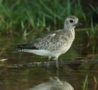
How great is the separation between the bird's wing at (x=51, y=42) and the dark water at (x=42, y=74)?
1.19 ft

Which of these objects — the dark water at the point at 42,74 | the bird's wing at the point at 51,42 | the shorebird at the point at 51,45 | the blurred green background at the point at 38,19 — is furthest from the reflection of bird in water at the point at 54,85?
the blurred green background at the point at 38,19

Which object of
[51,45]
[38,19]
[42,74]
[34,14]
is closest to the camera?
Answer: [42,74]

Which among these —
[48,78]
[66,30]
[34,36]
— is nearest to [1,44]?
[34,36]

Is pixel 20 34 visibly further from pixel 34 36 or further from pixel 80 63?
pixel 80 63

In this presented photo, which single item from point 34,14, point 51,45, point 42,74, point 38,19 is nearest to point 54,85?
point 42,74

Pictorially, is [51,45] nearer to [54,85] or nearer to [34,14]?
[54,85]

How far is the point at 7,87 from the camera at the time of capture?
9430 millimetres

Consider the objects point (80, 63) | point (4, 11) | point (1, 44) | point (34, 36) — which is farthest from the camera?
point (4, 11)

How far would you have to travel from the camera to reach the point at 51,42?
11523mm

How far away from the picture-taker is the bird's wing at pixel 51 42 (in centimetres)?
1133

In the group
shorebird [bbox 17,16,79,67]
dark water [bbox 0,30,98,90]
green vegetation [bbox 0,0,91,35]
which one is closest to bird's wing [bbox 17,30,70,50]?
shorebird [bbox 17,16,79,67]

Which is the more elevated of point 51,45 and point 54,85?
point 51,45

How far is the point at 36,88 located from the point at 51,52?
6.68ft

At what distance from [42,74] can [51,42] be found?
1.17 metres
